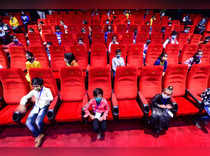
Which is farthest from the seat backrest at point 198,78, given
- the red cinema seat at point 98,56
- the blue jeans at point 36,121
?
the blue jeans at point 36,121

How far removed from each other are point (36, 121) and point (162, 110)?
1690 mm

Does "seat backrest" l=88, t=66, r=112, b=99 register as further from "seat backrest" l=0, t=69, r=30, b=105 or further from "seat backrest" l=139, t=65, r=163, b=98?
"seat backrest" l=0, t=69, r=30, b=105

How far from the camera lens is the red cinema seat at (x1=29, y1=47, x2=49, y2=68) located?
2.90 metres

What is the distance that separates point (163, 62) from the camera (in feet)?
8.70

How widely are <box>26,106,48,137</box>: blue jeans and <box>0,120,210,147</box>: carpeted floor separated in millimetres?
193

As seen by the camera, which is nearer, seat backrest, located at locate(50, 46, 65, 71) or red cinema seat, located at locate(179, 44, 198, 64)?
seat backrest, located at locate(50, 46, 65, 71)

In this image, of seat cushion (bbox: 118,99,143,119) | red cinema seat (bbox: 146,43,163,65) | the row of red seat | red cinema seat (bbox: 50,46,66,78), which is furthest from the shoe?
red cinema seat (bbox: 146,43,163,65)

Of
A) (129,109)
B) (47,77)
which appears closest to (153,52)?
(129,109)

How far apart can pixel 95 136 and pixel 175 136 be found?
1136mm

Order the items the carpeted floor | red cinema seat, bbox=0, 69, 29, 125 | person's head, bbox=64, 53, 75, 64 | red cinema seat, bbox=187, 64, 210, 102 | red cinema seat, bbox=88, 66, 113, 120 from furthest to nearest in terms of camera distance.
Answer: person's head, bbox=64, 53, 75, 64, red cinema seat, bbox=187, 64, 210, 102, red cinema seat, bbox=88, 66, 113, 120, red cinema seat, bbox=0, 69, 29, 125, the carpeted floor

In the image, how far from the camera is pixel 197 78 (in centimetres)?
221

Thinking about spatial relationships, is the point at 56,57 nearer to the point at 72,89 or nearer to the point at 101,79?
the point at 72,89

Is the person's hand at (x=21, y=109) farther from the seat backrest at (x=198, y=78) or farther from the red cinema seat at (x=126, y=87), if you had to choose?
the seat backrest at (x=198, y=78)

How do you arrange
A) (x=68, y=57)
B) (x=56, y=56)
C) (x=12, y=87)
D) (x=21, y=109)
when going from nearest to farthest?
1. (x=21, y=109)
2. (x=12, y=87)
3. (x=68, y=57)
4. (x=56, y=56)
